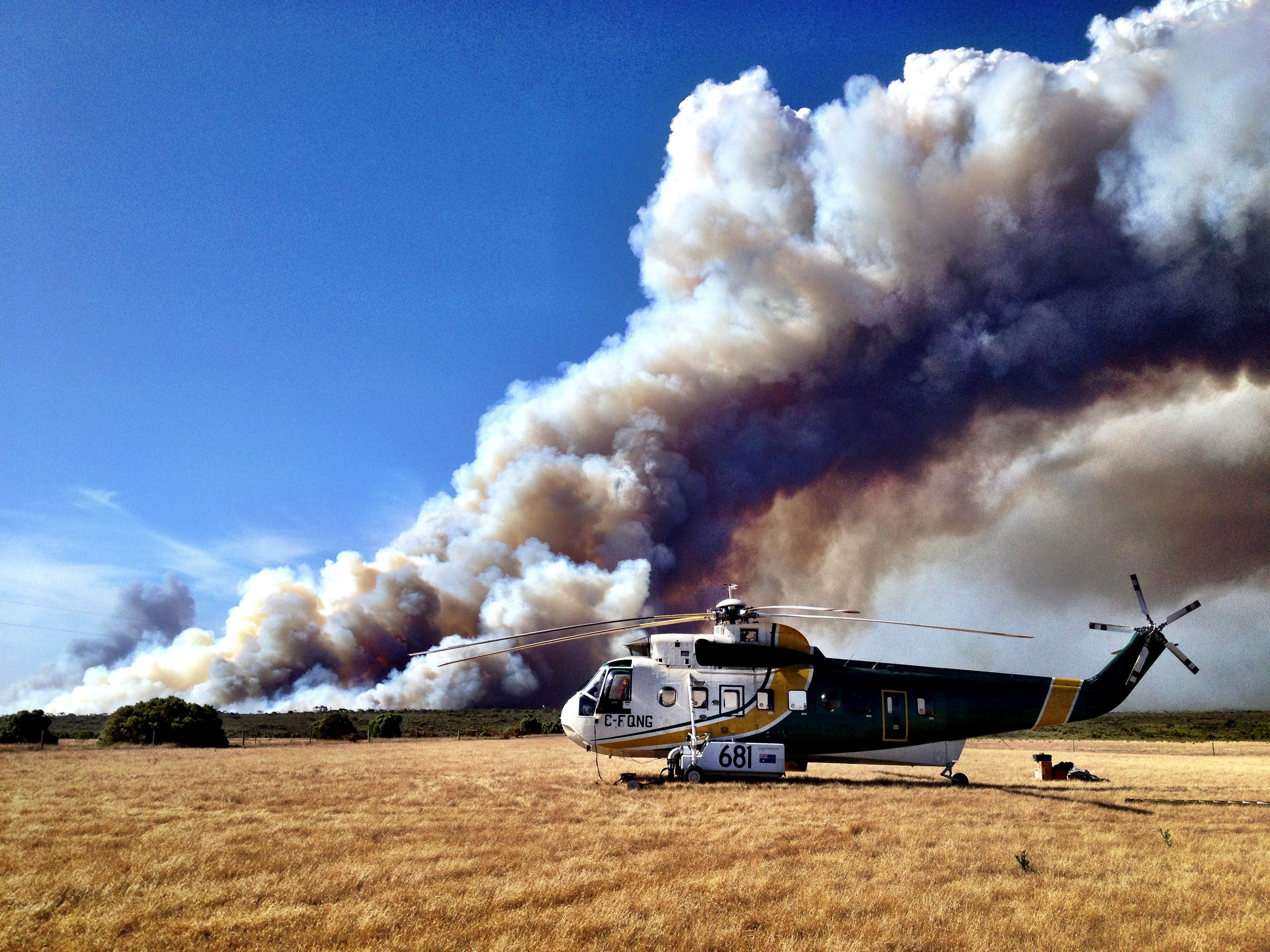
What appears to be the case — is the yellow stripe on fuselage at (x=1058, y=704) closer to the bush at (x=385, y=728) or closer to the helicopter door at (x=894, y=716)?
the helicopter door at (x=894, y=716)

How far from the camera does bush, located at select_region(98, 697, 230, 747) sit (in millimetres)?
29844

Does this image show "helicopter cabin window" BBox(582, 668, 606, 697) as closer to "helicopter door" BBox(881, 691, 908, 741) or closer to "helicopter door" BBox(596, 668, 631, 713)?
"helicopter door" BBox(596, 668, 631, 713)

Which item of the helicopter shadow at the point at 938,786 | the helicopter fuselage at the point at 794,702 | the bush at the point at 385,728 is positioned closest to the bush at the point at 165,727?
the bush at the point at 385,728

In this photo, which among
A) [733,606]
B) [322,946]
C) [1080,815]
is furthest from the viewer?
[733,606]

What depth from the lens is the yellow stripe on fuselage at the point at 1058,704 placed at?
1878 centimetres

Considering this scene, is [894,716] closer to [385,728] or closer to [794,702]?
[794,702]

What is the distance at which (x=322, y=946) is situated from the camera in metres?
5.63

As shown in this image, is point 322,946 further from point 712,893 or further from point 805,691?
point 805,691

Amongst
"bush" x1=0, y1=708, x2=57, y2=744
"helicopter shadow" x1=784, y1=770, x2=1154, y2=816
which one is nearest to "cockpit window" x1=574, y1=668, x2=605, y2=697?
"helicopter shadow" x1=784, y1=770, x2=1154, y2=816

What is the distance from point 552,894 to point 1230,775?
80.0 ft

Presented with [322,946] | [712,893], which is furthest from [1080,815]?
[322,946]

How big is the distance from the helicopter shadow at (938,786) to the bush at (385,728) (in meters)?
29.6

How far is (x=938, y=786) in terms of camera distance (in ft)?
57.5

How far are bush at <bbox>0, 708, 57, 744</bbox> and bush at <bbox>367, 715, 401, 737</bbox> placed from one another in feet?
47.0
